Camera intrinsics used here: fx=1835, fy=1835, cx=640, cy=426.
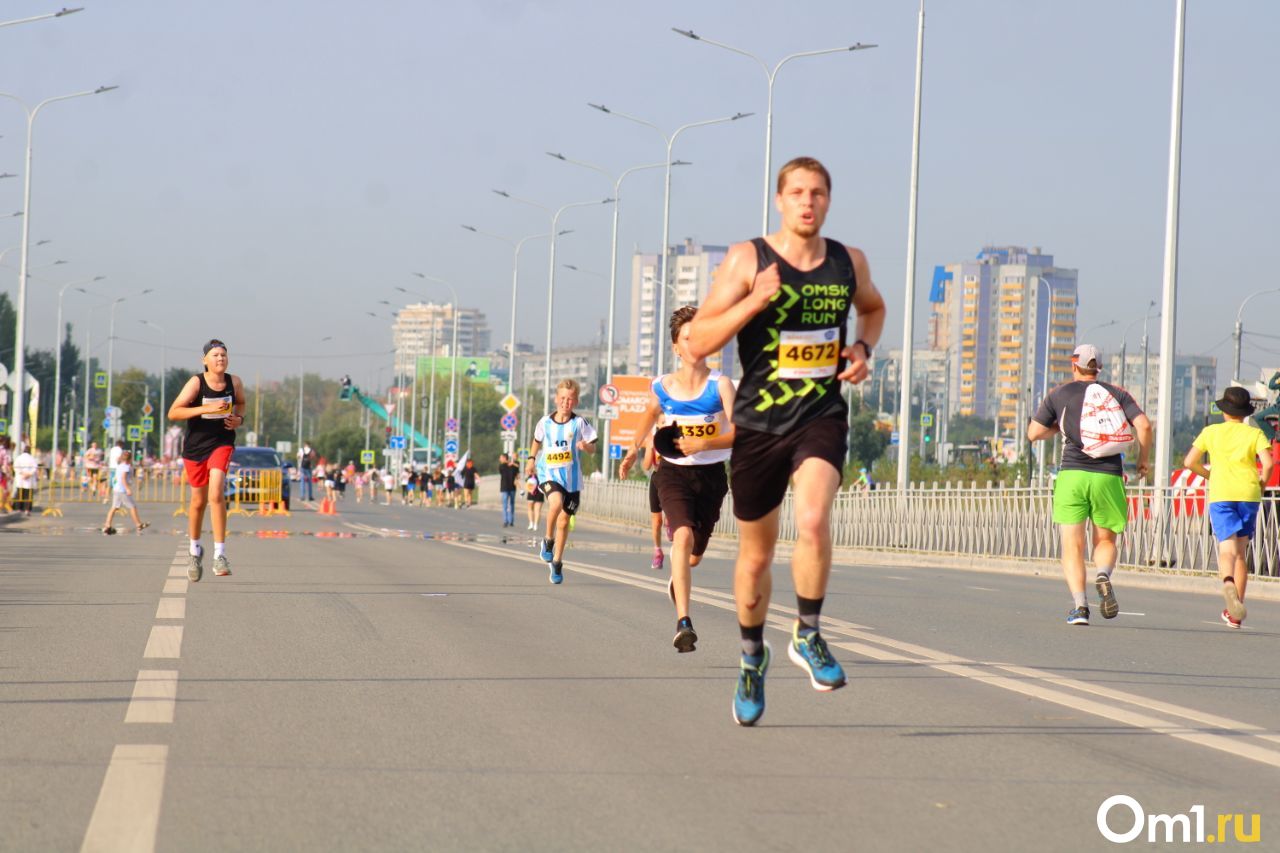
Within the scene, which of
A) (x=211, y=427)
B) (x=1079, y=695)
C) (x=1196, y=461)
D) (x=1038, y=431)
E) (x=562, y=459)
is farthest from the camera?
(x=562, y=459)

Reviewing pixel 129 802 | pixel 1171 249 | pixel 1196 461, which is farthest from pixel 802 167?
pixel 1171 249

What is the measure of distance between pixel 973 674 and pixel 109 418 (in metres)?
77.2

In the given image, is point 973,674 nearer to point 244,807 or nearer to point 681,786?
point 681,786

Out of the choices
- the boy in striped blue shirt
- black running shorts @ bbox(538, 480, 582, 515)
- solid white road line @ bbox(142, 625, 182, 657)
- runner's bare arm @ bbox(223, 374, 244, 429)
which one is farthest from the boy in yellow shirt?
solid white road line @ bbox(142, 625, 182, 657)

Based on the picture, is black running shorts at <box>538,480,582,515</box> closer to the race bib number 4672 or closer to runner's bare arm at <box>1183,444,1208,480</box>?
runner's bare arm at <box>1183,444,1208,480</box>

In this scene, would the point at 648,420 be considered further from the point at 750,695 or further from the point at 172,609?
the point at 172,609

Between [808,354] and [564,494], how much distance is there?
9.43 m

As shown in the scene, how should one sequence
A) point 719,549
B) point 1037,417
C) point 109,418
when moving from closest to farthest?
point 1037,417
point 719,549
point 109,418

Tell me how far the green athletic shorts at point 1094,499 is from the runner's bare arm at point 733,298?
21.9ft

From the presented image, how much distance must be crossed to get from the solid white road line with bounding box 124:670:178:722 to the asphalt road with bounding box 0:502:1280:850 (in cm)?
Answer: 3

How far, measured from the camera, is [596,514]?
55.6m

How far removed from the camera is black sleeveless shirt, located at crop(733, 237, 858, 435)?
6.78 meters

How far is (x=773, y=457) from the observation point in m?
6.87


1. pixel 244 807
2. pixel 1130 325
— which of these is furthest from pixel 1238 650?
pixel 1130 325
